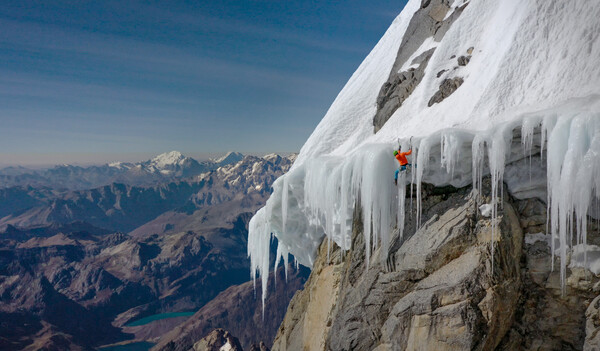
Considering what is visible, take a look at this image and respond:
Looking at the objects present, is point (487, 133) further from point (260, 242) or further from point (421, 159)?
point (260, 242)

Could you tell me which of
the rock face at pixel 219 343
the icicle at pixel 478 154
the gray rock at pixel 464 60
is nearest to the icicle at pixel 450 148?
the icicle at pixel 478 154

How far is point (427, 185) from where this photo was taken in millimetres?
11172

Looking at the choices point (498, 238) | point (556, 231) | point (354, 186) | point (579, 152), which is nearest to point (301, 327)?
point (354, 186)

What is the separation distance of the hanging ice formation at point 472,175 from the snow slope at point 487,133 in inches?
1.1

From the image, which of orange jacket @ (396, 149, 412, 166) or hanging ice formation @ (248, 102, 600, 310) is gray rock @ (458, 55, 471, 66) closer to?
hanging ice formation @ (248, 102, 600, 310)

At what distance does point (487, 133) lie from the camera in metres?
9.51

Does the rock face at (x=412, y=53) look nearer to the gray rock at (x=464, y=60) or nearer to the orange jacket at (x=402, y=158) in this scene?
the gray rock at (x=464, y=60)

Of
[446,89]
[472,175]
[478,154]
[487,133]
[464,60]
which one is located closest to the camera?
[487,133]

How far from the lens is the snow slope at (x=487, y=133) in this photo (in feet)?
27.8

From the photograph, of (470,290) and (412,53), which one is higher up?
(412,53)

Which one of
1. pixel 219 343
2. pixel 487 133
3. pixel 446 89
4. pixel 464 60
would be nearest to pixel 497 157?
pixel 487 133

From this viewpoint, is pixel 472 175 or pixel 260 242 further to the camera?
pixel 260 242

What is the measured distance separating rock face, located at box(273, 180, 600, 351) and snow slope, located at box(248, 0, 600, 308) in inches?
22.2

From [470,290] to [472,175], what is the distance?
3143 mm
